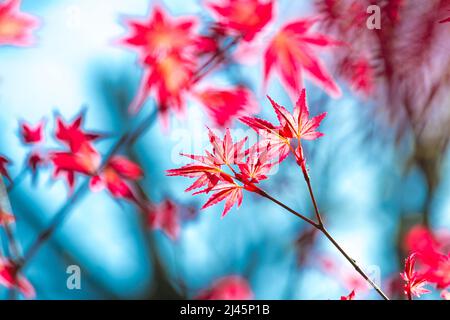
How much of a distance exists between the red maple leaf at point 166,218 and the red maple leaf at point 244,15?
440 millimetres

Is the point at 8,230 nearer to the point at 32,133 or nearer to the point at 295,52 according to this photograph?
the point at 32,133

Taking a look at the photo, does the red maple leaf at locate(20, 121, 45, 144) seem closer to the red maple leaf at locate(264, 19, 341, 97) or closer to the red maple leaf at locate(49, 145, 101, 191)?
the red maple leaf at locate(49, 145, 101, 191)

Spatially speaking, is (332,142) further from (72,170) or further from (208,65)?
(72,170)

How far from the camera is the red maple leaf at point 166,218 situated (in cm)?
106

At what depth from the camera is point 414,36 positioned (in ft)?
3.33

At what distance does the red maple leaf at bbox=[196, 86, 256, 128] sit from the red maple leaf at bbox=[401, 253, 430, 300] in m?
0.50

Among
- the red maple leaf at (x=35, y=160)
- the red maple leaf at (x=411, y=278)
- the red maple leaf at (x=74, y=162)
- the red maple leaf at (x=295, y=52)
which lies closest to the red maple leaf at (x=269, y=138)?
the red maple leaf at (x=411, y=278)

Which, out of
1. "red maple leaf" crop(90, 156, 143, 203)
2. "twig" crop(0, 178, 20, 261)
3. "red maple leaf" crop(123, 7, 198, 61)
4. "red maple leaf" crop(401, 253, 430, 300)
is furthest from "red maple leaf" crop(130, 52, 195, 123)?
"red maple leaf" crop(401, 253, 430, 300)

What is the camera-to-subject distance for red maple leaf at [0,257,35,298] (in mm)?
930

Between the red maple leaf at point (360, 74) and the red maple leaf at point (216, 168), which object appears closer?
the red maple leaf at point (216, 168)

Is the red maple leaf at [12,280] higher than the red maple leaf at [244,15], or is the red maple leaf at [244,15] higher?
the red maple leaf at [244,15]

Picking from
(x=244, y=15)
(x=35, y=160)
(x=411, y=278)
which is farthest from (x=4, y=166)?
(x=411, y=278)

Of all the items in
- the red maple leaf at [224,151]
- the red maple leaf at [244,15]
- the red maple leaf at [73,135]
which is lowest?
the red maple leaf at [224,151]

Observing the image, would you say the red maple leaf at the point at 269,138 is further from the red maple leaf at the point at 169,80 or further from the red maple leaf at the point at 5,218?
the red maple leaf at the point at 5,218
